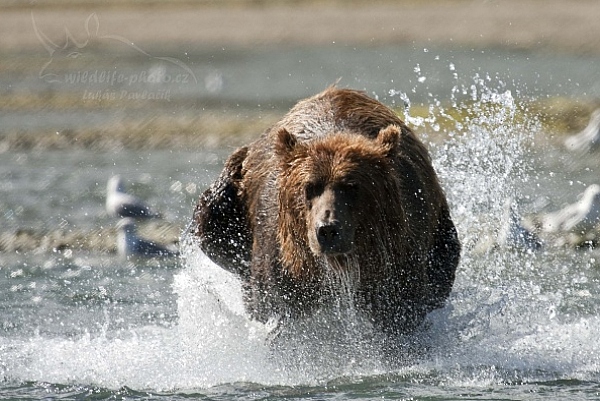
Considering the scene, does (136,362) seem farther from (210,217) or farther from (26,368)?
(210,217)

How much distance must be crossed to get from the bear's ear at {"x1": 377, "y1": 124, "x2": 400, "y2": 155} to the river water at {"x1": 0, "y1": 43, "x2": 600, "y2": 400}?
1.02 m

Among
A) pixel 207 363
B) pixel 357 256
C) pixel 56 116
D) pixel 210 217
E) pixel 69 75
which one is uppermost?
pixel 69 75

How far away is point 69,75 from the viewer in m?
23.0

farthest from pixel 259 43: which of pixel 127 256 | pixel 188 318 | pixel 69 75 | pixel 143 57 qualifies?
pixel 188 318

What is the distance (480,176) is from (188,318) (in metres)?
2.50

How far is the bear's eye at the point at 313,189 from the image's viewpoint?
6375 millimetres

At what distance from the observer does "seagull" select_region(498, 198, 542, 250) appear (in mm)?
9758

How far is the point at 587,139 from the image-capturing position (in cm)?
1384

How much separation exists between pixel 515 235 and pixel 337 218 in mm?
3946

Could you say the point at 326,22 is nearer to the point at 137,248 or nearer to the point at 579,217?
the point at 579,217

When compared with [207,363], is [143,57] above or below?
above

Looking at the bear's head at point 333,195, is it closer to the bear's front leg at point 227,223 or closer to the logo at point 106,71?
the bear's front leg at point 227,223

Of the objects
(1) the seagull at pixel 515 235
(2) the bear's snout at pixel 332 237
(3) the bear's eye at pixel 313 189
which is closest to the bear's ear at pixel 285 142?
(3) the bear's eye at pixel 313 189

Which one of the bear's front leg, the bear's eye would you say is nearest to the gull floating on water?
the bear's front leg
